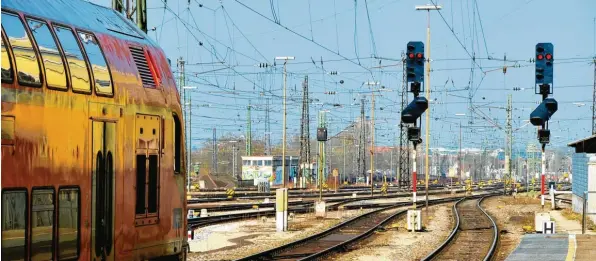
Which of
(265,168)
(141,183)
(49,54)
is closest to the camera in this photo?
(49,54)

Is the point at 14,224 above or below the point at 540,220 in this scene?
above

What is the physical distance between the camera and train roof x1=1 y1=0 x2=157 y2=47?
9.40m

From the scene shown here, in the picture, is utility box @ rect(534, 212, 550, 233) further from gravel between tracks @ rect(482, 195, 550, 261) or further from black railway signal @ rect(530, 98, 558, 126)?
black railway signal @ rect(530, 98, 558, 126)

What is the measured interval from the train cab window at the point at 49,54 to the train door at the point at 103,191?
795 mm

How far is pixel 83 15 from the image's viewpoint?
10.9m

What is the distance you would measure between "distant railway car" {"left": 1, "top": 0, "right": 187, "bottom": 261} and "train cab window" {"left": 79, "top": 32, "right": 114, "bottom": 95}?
2 cm

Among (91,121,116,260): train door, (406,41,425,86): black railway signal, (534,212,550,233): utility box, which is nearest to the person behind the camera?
(91,121,116,260): train door

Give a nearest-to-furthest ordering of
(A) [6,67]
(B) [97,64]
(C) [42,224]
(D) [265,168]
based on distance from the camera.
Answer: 1. (A) [6,67]
2. (C) [42,224]
3. (B) [97,64]
4. (D) [265,168]

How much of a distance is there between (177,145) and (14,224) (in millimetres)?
4481

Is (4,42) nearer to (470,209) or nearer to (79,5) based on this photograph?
(79,5)

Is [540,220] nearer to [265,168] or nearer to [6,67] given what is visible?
[6,67]

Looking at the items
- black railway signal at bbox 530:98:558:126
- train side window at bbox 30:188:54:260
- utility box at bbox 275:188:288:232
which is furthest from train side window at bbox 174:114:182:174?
black railway signal at bbox 530:98:558:126

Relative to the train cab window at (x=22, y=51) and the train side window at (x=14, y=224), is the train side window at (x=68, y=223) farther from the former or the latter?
the train cab window at (x=22, y=51)

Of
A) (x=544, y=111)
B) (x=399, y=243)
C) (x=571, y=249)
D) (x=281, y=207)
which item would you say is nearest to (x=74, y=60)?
(x=571, y=249)
